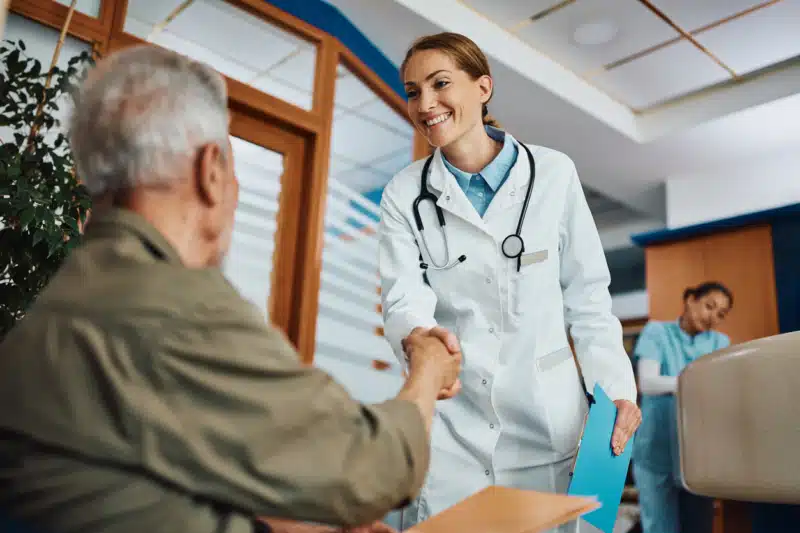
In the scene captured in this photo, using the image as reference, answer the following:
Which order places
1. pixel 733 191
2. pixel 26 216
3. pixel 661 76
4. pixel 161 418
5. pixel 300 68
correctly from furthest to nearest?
pixel 733 191, pixel 661 76, pixel 300 68, pixel 26 216, pixel 161 418

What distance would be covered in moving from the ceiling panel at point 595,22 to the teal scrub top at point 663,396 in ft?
5.91

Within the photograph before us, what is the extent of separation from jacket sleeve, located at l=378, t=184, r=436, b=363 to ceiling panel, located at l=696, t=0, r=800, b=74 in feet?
11.6

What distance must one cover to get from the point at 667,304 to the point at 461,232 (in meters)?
4.52

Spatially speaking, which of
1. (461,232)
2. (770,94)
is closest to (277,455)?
(461,232)

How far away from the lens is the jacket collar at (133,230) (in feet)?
2.01

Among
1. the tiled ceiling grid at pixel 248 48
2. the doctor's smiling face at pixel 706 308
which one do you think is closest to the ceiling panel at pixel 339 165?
the tiled ceiling grid at pixel 248 48

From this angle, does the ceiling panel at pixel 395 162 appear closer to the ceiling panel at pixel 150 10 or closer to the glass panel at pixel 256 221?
the glass panel at pixel 256 221

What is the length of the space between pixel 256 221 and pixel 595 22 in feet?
7.84

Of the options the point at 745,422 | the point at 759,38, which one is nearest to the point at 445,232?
the point at 745,422

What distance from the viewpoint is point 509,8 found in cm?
394

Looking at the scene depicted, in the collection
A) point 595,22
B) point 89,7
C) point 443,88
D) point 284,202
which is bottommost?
point 443,88

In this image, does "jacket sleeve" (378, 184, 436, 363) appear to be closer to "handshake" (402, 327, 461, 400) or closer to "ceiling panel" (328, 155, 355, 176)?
"handshake" (402, 327, 461, 400)

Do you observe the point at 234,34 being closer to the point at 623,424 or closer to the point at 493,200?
the point at 493,200

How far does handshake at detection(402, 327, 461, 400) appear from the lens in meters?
0.83
